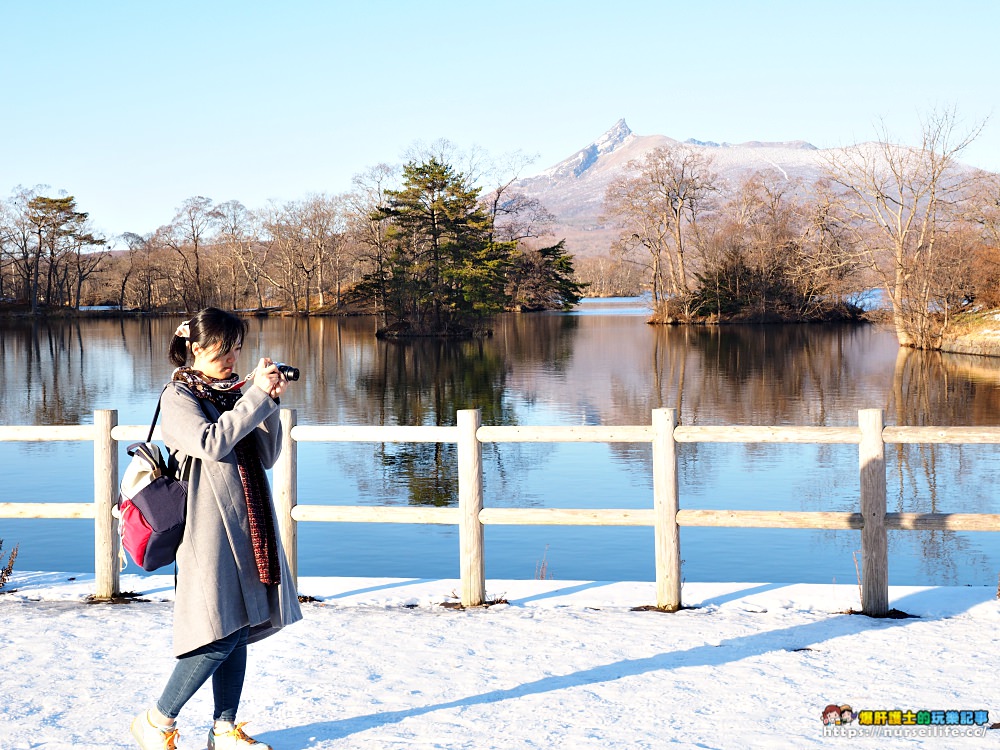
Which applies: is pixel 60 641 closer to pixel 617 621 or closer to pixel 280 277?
pixel 617 621

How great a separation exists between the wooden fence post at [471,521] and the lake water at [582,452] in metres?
3.85

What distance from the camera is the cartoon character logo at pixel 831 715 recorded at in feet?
15.2

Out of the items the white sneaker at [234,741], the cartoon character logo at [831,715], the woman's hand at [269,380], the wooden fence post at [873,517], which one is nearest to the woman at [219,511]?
the woman's hand at [269,380]

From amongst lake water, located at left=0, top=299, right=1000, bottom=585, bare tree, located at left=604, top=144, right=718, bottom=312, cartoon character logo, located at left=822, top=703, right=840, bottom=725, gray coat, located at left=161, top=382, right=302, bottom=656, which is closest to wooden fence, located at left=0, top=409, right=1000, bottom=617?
cartoon character logo, located at left=822, top=703, right=840, bottom=725

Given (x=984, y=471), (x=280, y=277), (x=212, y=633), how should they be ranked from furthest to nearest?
(x=280, y=277), (x=984, y=471), (x=212, y=633)

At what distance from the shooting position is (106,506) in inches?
275

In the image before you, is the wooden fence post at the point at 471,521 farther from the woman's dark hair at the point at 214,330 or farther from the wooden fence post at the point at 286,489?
the woman's dark hair at the point at 214,330

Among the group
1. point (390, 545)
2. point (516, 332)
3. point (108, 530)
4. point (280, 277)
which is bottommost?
point (390, 545)

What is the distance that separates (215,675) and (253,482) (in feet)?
2.71

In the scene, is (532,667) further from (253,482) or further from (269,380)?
(269,380)

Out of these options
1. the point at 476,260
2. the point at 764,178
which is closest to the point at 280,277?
the point at 764,178

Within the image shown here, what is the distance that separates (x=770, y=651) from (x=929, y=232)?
41.6 m

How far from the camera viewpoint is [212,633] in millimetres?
3885

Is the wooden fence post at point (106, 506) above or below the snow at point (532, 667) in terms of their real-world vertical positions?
above
